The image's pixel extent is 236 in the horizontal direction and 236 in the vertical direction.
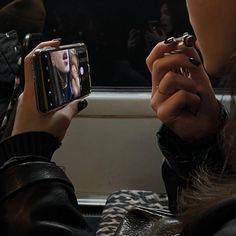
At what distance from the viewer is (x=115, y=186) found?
1.51 metres

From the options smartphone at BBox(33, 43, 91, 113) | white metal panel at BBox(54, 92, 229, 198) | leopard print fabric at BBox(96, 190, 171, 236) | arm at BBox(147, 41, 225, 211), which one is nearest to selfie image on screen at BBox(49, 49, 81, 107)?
smartphone at BBox(33, 43, 91, 113)

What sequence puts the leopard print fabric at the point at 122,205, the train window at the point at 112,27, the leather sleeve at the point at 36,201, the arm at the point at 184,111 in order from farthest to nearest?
the train window at the point at 112,27
the leopard print fabric at the point at 122,205
the arm at the point at 184,111
the leather sleeve at the point at 36,201

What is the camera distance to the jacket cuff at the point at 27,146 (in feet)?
2.52

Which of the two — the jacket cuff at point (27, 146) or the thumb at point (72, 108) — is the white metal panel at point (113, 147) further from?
the jacket cuff at point (27, 146)

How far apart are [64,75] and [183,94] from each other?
195 mm

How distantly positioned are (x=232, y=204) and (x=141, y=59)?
102 cm

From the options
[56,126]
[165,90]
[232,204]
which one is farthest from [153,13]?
[232,204]

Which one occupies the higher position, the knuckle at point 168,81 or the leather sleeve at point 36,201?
the knuckle at point 168,81

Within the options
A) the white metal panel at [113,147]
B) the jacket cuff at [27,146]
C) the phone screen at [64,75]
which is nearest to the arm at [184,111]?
the phone screen at [64,75]

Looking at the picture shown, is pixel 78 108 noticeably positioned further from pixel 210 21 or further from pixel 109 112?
pixel 109 112

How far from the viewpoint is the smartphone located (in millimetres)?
840

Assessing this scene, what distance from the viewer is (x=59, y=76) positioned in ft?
2.93

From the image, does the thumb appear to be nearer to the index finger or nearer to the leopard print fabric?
the index finger

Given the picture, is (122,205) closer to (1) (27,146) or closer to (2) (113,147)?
(2) (113,147)
